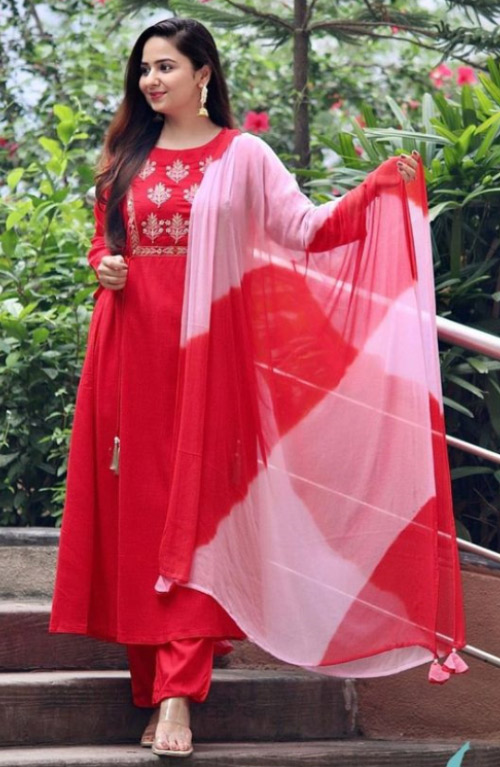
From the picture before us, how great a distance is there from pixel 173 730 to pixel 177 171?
1.32 m

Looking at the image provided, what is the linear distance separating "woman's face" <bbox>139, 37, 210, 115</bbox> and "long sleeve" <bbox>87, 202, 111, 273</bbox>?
0.30m

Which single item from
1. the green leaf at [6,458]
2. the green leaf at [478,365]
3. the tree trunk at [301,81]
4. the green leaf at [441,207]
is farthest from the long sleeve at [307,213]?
the tree trunk at [301,81]

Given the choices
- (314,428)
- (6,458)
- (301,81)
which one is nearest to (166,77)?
(314,428)

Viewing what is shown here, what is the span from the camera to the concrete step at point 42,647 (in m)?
3.80

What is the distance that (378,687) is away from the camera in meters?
3.89

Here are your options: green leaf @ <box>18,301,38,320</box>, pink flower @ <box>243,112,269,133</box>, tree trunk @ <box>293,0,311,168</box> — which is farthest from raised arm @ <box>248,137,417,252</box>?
pink flower @ <box>243,112,269,133</box>

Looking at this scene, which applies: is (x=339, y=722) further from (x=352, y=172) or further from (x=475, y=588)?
(x=352, y=172)

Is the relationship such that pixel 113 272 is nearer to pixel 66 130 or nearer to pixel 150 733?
pixel 150 733

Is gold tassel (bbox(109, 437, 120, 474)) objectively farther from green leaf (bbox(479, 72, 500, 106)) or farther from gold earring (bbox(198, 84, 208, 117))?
green leaf (bbox(479, 72, 500, 106))

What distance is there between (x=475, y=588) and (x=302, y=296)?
924mm

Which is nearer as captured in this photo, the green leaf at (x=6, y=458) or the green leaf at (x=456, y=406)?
the green leaf at (x=456, y=406)

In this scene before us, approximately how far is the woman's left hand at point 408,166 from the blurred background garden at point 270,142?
0.51 m

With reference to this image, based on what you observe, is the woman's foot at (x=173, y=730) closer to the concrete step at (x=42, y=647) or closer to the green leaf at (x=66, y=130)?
the concrete step at (x=42, y=647)

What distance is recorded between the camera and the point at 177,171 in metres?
3.53
